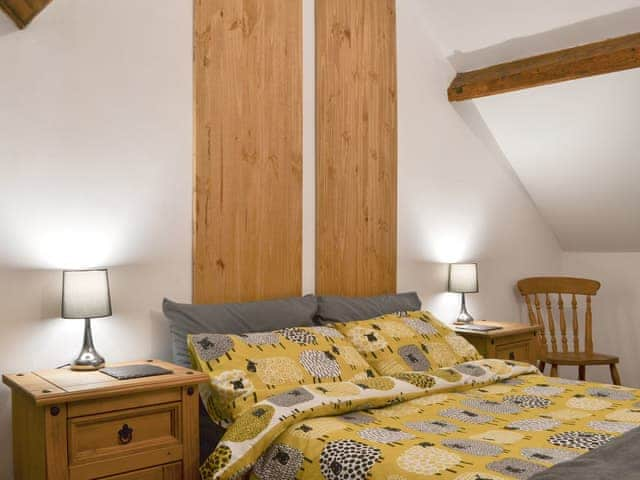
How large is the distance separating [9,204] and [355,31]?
2064mm

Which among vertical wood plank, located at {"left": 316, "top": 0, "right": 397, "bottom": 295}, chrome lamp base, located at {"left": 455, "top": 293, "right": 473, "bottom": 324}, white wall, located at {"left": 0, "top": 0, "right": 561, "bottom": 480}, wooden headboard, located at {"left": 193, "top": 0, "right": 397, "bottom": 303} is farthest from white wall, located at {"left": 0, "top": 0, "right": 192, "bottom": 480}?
chrome lamp base, located at {"left": 455, "top": 293, "right": 473, "bottom": 324}

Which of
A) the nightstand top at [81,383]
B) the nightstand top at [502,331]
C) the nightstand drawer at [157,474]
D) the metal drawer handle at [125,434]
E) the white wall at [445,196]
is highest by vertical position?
the white wall at [445,196]

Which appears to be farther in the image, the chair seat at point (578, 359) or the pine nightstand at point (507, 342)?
the chair seat at point (578, 359)

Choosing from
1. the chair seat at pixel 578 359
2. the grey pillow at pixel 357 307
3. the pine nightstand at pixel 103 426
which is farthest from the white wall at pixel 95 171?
the chair seat at pixel 578 359

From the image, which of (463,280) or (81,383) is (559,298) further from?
(81,383)

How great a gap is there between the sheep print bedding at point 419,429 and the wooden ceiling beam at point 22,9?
5.23 feet

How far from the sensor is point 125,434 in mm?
2250

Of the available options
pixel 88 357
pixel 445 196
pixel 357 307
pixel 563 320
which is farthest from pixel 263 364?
pixel 563 320

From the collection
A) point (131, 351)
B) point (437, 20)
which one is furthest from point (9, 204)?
point (437, 20)

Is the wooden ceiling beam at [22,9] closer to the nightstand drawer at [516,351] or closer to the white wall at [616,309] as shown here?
the nightstand drawer at [516,351]

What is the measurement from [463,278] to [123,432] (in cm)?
234

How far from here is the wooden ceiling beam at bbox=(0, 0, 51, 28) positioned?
2.28m

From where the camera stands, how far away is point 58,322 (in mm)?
2600

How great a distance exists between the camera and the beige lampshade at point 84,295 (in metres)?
2.45
